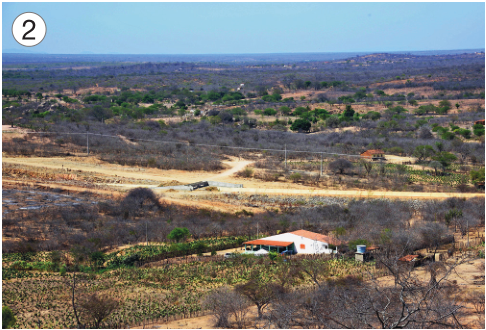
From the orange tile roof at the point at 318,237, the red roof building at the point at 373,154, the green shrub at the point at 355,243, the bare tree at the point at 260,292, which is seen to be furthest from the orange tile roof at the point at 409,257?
the red roof building at the point at 373,154

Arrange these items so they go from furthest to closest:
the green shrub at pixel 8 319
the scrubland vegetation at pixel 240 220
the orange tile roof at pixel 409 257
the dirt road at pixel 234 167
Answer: the dirt road at pixel 234 167 → the orange tile roof at pixel 409 257 → the scrubland vegetation at pixel 240 220 → the green shrub at pixel 8 319

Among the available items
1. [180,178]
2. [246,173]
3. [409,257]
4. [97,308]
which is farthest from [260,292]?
[180,178]

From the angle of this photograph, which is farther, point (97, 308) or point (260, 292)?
point (260, 292)

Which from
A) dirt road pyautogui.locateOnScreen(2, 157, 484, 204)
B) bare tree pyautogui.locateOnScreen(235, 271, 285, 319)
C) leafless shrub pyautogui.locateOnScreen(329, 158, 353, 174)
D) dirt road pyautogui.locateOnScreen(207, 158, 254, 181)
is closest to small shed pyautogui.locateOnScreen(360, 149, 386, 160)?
leafless shrub pyautogui.locateOnScreen(329, 158, 353, 174)

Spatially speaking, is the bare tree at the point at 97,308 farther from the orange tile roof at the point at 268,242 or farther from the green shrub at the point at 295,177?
the green shrub at the point at 295,177

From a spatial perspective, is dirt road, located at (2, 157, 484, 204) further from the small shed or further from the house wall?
the house wall

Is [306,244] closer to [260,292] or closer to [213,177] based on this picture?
[260,292]

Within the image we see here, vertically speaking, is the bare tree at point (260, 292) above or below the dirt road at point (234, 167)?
above

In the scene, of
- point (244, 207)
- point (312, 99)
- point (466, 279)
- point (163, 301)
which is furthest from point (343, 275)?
point (312, 99)
